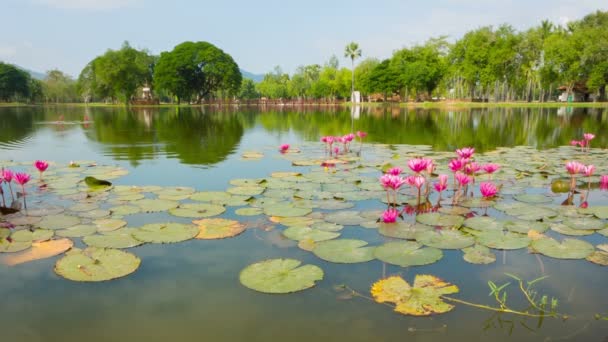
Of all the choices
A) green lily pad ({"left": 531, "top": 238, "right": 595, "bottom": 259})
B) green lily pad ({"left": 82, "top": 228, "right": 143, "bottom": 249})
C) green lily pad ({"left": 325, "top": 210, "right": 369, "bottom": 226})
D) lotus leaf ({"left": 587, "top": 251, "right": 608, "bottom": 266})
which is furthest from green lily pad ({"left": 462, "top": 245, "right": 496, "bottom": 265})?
green lily pad ({"left": 82, "top": 228, "right": 143, "bottom": 249})

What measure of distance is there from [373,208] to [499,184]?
2.47 meters

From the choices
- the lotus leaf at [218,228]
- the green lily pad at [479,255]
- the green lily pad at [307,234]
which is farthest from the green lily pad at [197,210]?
the green lily pad at [479,255]

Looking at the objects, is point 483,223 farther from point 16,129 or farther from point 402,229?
point 16,129

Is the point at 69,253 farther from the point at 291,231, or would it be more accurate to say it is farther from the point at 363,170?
the point at 363,170

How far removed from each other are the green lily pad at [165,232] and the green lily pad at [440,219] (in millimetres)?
2478

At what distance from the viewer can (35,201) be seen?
5.06 meters

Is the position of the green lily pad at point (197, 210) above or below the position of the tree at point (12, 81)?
below

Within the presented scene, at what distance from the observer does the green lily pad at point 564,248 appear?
133 inches

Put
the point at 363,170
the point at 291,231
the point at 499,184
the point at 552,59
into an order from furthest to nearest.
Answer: the point at 552,59, the point at 363,170, the point at 499,184, the point at 291,231

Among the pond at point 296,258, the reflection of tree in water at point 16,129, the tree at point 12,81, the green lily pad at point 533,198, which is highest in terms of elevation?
the tree at point 12,81

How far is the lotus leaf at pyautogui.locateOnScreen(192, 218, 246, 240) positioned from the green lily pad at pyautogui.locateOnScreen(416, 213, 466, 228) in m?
2.01

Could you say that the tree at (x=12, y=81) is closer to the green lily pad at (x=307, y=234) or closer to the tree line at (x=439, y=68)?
the tree line at (x=439, y=68)

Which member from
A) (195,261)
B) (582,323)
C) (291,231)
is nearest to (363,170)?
(291,231)

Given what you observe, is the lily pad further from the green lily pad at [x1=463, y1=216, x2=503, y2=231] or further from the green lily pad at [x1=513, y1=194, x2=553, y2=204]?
the green lily pad at [x1=513, y1=194, x2=553, y2=204]
